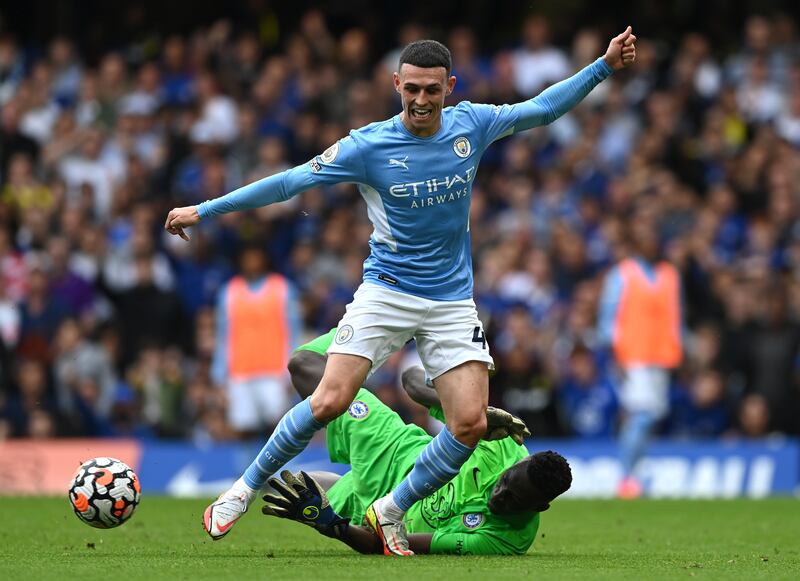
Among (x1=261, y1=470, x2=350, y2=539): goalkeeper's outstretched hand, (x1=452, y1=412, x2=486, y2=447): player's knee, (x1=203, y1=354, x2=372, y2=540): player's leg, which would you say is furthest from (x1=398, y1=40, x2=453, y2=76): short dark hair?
(x1=261, y1=470, x2=350, y2=539): goalkeeper's outstretched hand

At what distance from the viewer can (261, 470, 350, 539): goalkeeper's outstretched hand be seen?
306 inches

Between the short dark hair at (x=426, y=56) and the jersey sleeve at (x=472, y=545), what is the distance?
2.49 meters

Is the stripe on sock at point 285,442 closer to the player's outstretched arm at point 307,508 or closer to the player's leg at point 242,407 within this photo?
the player's outstretched arm at point 307,508

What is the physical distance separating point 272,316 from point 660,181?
5024 mm

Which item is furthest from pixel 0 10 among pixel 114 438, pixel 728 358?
pixel 728 358

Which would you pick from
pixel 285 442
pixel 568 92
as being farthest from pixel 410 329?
pixel 568 92

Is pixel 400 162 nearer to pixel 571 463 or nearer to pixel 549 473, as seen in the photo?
pixel 549 473

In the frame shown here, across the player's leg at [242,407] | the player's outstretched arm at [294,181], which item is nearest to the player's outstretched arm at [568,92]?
the player's outstretched arm at [294,181]

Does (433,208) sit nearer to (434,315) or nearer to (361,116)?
(434,315)

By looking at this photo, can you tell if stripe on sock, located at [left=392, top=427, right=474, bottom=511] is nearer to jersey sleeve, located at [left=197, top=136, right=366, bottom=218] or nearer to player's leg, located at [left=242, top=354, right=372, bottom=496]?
player's leg, located at [left=242, top=354, right=372, bottom=496]

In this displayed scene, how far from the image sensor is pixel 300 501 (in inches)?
306

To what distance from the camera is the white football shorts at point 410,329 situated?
8008 mm

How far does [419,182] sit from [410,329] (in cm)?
80

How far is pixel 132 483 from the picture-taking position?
8141 mm
